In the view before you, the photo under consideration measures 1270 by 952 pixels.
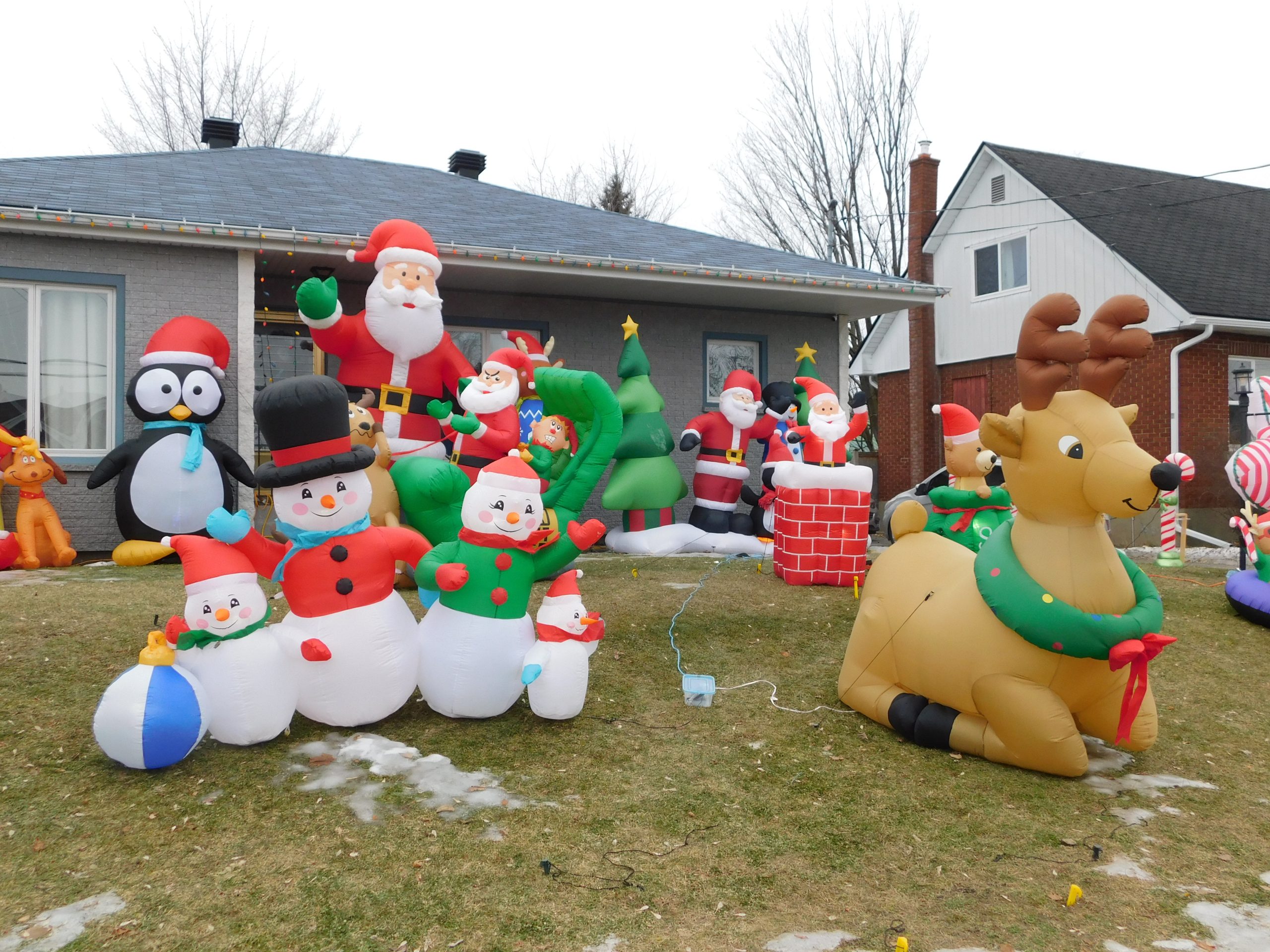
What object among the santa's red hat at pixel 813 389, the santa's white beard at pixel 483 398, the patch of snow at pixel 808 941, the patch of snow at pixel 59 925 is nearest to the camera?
the patch of snow at pixel 59 925

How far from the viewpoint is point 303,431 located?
395 cm

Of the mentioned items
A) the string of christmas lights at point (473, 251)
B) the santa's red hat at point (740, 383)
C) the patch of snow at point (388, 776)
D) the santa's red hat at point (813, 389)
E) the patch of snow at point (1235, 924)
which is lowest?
the patch of snow at point (1235, 924)

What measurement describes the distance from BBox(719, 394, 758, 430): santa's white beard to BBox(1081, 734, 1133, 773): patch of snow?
556 cm

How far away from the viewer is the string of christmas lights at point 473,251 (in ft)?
26.3

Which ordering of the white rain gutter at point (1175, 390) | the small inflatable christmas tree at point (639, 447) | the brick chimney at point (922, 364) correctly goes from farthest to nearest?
the brick chimney at point (922, 364), the white rain gutter at point (1175, 390), the small inflatable christmas tree at point (639, 447)

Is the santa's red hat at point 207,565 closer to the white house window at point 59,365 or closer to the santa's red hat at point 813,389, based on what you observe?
the santa's red hat at point 813,389

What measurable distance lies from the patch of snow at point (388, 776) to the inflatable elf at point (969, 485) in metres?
4.72

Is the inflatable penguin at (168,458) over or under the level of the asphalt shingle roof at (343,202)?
under

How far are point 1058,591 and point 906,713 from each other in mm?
960

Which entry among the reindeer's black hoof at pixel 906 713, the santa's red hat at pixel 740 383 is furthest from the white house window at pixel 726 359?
the reindeer's black hoof at pixel 906 713

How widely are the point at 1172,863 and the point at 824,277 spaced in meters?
8.47

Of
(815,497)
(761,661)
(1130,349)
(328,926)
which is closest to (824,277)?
(815,497)

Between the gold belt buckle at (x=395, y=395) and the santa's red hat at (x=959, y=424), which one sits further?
the gold belt buckle at (x=395, y=395)

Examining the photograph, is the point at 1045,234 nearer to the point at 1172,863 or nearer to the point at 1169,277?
the point at 1169,277
